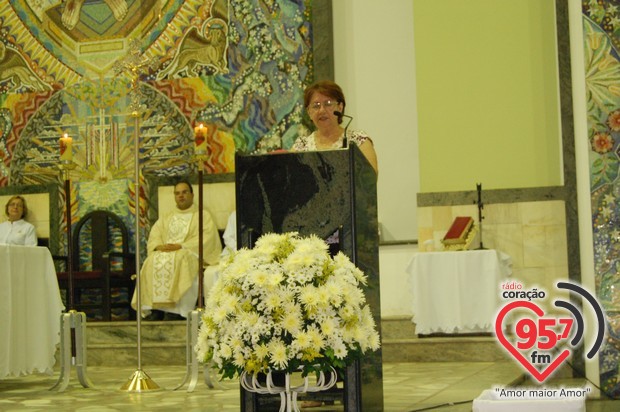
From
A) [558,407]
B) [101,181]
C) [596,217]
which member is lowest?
[558,407]

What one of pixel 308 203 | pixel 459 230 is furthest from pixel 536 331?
pixel 459 230

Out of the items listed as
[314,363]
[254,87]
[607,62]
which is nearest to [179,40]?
[254,87]

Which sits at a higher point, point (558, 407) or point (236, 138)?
point (236, 138)

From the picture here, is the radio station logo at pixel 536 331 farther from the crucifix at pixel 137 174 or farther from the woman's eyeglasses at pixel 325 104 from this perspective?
the crucifix at pixel 137 174

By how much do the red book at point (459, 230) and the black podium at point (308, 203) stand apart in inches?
187

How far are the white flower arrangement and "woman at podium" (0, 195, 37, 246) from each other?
7761mm

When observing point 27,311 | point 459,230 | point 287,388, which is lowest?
point 287,388

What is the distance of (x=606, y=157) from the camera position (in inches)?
223

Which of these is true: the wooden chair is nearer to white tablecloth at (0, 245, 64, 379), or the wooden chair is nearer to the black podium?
white tablecloth at (0, 245, 64, 379)

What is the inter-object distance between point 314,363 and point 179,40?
8161 millimetres

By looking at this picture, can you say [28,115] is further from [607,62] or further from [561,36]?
[607,62]

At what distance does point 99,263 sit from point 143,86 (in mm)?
2013

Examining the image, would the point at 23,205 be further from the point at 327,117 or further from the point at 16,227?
the point at 327,117

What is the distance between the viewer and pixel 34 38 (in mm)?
11281
